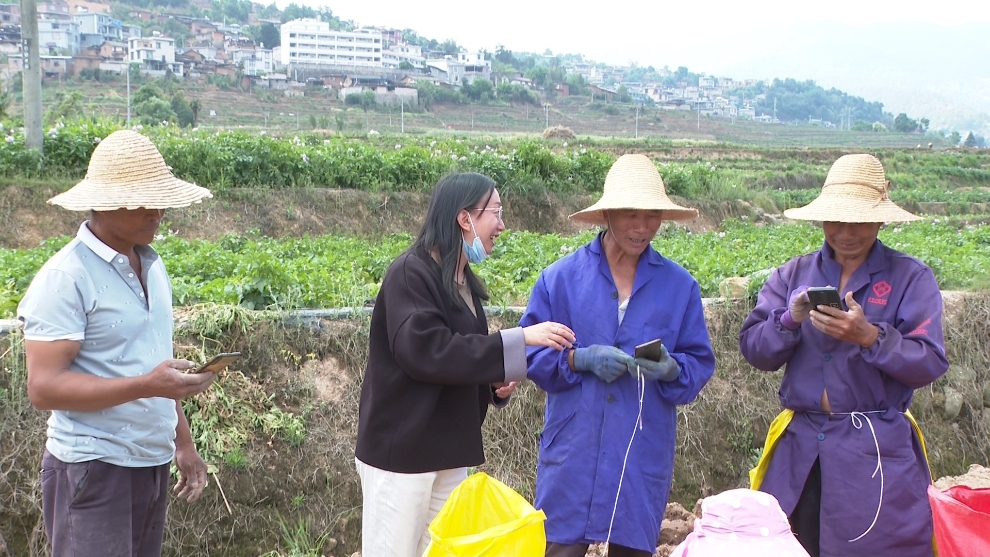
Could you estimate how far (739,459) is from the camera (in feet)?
17.5

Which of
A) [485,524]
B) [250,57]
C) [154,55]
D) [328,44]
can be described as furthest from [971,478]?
[328,44]

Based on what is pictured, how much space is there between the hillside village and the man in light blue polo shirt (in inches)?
1924

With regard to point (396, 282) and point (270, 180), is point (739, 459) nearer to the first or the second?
point (396, 282)

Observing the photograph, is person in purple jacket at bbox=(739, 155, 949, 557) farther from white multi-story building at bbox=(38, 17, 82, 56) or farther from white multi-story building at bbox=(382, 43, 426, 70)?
white multi-story building at bbox=(382, 43, 426, 70)

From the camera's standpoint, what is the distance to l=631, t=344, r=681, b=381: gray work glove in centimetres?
286

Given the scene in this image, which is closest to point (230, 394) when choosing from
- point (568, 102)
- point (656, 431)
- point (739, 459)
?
point (656, 431)

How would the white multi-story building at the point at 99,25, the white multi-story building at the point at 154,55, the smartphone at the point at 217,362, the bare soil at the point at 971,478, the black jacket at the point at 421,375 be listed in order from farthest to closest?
the white multi-story building at the point at 99,25 → the white multi-story building at the point at 154,55 → the bare soil at the point at 971,478 → the black jacket at the point at 421,375 → the smartphone at the point at 217,362

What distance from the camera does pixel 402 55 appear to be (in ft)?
421

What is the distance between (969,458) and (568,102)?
272 feet

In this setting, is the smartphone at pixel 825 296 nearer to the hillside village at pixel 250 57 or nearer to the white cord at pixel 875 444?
the white cord at pixel 875 444

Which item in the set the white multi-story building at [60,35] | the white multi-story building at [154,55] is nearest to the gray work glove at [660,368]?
the white multi-story building at [154,55]

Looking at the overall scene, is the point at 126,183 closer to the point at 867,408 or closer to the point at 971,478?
the point at 867,408

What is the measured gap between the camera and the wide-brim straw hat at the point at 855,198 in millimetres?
3162

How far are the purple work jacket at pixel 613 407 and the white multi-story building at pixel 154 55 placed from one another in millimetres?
70922
